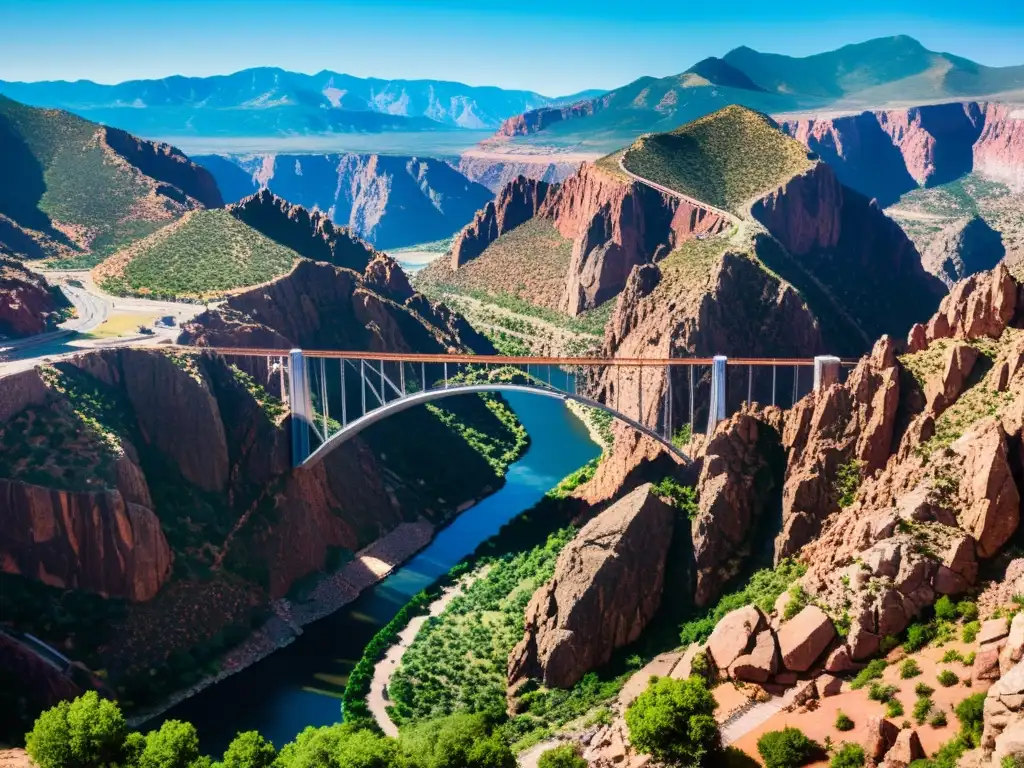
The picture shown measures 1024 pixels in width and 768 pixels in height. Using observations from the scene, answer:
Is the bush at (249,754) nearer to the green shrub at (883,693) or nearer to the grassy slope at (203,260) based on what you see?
the green shrub at (883,693)

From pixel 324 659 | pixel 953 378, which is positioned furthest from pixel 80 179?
pixel 953 378

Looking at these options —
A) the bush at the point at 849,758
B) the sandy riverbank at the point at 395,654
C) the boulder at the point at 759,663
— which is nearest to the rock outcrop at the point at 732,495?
the boulder at the point at 759,663

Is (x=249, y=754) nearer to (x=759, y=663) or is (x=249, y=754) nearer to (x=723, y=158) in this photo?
(x=759, y=663)

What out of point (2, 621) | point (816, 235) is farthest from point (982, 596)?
point (816, 235)

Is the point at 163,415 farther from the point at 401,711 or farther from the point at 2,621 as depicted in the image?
the point at 401,711

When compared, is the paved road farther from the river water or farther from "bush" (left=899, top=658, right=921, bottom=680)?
"bush" (left=899, top=658, right=921, bottom=680)

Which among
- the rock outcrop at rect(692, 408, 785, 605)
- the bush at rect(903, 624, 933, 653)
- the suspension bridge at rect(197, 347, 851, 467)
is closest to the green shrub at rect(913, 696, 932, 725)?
the bush at rect(903, 624, 933, 653)
